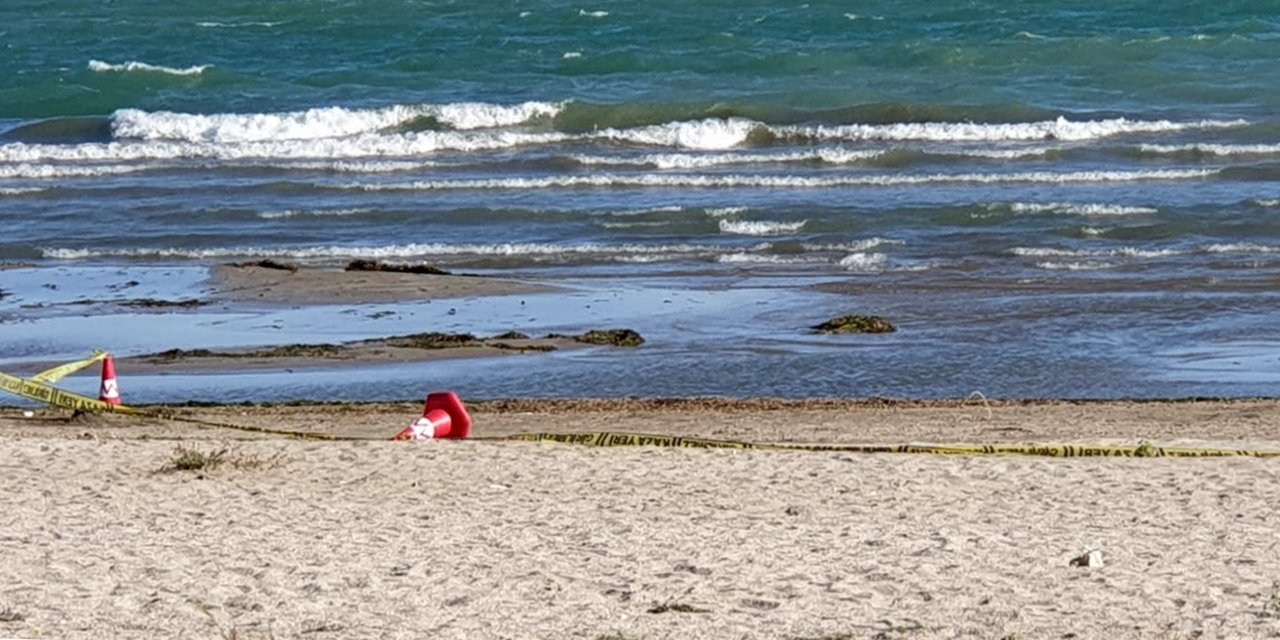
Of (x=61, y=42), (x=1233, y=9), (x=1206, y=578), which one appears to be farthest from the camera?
(x=61, y=42)

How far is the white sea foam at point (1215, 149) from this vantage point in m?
26.5

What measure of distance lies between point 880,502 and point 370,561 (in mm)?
2715

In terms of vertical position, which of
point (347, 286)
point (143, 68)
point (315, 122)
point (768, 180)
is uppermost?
point (143, 68)

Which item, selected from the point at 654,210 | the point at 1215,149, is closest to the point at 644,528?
the point at 654,210

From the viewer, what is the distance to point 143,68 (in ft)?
128

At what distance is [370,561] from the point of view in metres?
8.98

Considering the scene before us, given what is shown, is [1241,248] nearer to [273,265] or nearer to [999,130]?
[999,130]

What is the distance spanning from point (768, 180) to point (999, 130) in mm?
4804

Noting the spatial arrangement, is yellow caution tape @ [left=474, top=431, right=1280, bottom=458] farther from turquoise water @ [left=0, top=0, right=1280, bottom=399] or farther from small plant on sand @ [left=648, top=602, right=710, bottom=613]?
small plant on sand @ [left=648, top=602, right=710, bottom=613]

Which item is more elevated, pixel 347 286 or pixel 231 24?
pixel 231 24

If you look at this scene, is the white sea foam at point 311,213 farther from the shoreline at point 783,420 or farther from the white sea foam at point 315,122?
the shoreline at point 783,420

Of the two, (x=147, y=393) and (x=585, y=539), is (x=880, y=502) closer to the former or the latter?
(x=585, y=539)

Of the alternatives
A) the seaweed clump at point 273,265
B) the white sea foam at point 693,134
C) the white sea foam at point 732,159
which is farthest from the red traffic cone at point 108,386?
the white sea foam at point 693,134

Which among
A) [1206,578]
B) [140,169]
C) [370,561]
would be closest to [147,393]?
[370,561]
